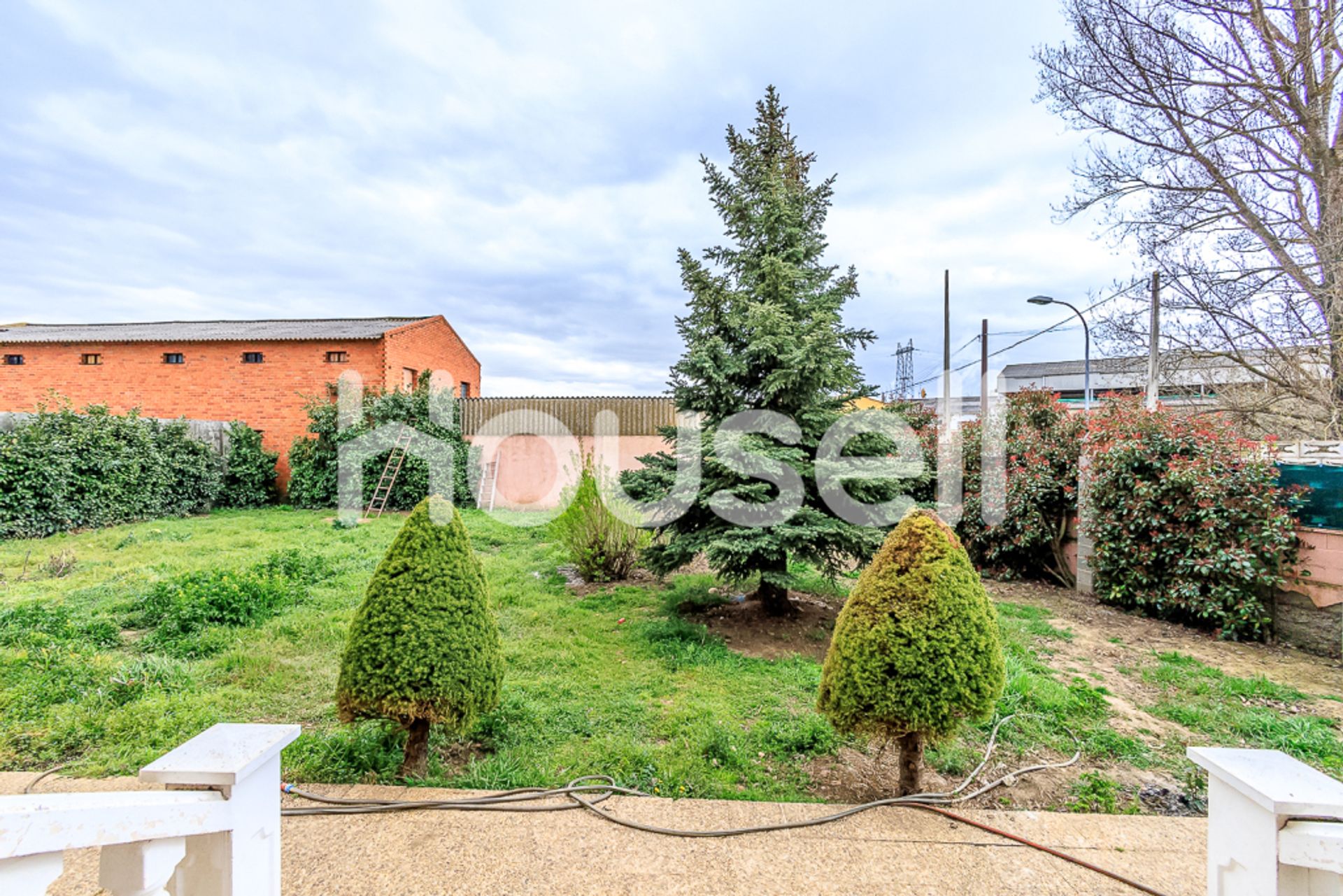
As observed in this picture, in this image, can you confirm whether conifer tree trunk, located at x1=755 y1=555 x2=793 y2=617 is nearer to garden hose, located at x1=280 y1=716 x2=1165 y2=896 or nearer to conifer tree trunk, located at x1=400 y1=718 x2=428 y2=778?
garden hose, located at x1=280 y1=716 x2=1165 y2=896

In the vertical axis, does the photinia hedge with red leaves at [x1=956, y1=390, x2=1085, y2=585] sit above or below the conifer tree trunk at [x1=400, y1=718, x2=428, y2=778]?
above

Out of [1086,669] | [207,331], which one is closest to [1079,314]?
[1086,669]

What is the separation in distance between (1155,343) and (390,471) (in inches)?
557

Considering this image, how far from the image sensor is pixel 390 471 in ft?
41.0

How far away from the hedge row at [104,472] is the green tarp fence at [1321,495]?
1503 centimetres

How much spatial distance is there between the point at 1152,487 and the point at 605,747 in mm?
5488

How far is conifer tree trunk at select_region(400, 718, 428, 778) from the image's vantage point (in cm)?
240

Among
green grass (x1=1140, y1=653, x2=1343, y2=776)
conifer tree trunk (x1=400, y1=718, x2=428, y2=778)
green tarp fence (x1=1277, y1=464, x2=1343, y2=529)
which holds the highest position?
green tarp fence (x1=1277, y1=464, x2=1343, y2=529)

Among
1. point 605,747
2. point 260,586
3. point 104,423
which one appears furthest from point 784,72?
point 104,423

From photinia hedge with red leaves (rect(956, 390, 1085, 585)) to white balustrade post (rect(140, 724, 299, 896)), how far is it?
726 centimetres

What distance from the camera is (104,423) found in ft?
31.2

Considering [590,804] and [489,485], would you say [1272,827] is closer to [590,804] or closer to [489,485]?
[590,804]

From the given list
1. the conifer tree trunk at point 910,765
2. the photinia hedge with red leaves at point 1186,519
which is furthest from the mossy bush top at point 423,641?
the photinia hedge with red leaves at point 1186,519

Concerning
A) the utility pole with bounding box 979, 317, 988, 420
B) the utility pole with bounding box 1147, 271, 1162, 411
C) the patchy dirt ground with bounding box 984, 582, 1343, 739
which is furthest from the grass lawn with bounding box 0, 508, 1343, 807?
the utility pole with bounding box 979, 317, 988, 420
